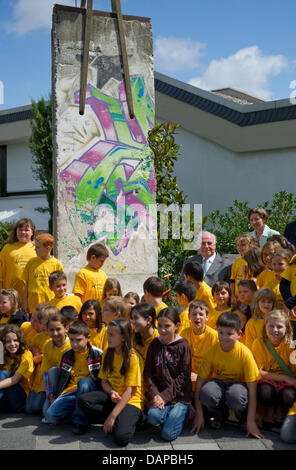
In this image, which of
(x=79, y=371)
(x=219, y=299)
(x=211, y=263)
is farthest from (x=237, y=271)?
(x=79, y=371)

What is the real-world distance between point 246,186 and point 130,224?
12.6ft

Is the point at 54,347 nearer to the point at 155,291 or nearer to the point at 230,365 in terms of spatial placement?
the point at 155,291

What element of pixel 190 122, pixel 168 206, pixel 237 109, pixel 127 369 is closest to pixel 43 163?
pixel 190 122

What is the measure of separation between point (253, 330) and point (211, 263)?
1.47 metres

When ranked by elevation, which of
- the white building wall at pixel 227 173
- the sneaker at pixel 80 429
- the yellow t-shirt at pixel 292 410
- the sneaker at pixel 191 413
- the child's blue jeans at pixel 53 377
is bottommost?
the sneaker at pixel 80 429

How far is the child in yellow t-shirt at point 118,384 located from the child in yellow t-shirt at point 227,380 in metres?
0.48

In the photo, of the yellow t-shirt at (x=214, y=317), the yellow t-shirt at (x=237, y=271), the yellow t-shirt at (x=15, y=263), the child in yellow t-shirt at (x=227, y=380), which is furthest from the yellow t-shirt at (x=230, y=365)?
the yellow t-shirt at (x=15, y=263)

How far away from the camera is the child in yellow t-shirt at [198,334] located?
4129mm

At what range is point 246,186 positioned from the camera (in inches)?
372

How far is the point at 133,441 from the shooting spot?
142 inches

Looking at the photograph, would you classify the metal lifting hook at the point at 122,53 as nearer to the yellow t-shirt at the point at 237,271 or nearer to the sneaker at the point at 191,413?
the yellow t-shirt at the point at 237,271

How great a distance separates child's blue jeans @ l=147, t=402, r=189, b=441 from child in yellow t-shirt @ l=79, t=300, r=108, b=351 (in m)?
0.83

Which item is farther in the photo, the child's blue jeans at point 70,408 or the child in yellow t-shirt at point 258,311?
the child in yellow t-shirt at point 258,311

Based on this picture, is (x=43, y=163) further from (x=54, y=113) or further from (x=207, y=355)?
(x=207, y=355)
